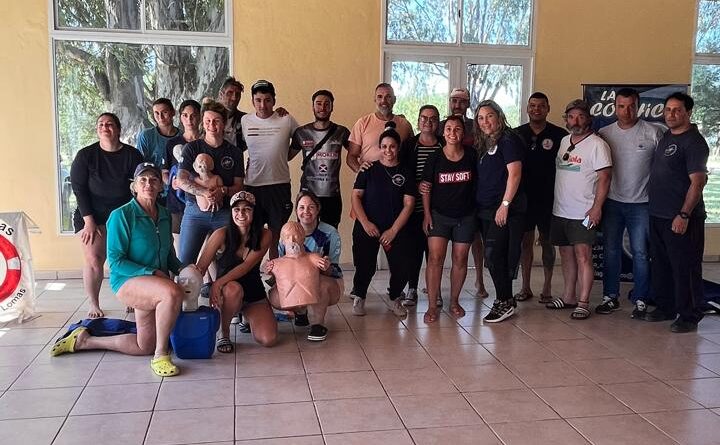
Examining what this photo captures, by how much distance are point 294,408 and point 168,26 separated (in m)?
4.01

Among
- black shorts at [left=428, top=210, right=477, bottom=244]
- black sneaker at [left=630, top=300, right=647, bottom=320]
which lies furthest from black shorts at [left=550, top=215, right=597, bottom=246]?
black shorts at [left=428, top=210, right=477, bottom=244]

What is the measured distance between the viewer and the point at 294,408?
9.71 ft

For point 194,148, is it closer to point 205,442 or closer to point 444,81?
point 205,442

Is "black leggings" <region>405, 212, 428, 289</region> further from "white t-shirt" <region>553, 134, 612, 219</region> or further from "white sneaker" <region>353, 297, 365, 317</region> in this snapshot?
"white t-shirt" <region>553, 134, 612, 219</region>

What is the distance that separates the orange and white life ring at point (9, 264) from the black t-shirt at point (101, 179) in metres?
0.56

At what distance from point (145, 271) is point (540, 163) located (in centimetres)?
292

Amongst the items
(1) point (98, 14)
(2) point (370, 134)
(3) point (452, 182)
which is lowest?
(3) point (452, 182)

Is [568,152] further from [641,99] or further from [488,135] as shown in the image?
[641,99]

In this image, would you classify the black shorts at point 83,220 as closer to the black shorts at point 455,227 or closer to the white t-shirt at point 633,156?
the black shorts at point 455,227

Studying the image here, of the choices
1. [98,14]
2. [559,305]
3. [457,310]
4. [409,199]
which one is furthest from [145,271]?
[98,14]

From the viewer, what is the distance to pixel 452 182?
4328mm

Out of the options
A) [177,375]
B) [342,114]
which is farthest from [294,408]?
[342,114]

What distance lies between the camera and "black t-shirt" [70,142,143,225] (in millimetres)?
4172

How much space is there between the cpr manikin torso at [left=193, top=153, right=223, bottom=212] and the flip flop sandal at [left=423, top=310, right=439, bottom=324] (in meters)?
1.62
